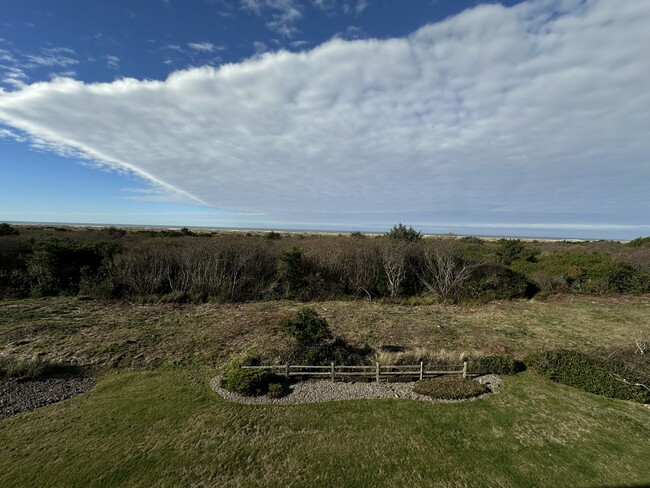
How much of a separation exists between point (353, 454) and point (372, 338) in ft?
27.9

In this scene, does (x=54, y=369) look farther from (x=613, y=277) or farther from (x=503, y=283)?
(x=613, y=277)

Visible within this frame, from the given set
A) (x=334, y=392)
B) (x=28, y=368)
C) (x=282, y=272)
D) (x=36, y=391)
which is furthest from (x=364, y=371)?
(x=282, y=272)

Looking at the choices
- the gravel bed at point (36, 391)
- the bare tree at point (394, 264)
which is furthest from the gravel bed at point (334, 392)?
the bare tree at point (394, 264)

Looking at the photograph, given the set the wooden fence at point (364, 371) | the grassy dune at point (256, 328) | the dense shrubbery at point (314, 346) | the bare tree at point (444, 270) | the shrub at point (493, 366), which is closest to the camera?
the wooden fence at point (364, 371)

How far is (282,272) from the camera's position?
27.0 metres

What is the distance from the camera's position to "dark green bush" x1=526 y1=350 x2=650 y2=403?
10961 mm

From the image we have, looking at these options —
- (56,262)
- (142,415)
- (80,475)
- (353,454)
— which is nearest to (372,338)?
(353,454)

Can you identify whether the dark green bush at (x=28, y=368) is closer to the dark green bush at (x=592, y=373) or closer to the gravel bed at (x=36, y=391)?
the gravel bed at (x=36, y=391)

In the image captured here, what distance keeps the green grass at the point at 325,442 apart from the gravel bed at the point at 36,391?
65cm

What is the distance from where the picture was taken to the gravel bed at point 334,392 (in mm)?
10898

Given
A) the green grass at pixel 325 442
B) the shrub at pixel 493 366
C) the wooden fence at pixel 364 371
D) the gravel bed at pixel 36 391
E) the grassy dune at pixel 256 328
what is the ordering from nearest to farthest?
the green grass at pixel 325 442, the gravel bed at pixel 36 391, the wooden fence at pixel 364 371, the shrub at pixel 493 366, the grassy dune at pixel 256 328

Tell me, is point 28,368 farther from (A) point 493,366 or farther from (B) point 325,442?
(A) point 493,366

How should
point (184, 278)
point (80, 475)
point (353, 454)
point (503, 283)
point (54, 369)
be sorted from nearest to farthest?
point (80, 475)
point (353, 454)
point (54, 369)
point (184, 278)
point (503, 283)

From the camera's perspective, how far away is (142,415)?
9750 millimetres
